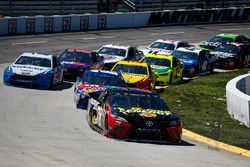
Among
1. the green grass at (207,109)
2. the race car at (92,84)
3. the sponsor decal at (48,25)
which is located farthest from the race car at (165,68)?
the sponsor decal at (48,25)

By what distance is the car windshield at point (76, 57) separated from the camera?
31.5m

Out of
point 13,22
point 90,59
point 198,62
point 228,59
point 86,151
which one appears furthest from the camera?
point 13,22

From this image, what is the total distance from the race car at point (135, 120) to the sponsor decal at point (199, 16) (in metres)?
36.2

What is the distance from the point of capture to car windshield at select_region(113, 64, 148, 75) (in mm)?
28422

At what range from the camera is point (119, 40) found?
46.5m

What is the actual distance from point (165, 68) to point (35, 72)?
256 inches

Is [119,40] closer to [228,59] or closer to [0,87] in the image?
[228,59]

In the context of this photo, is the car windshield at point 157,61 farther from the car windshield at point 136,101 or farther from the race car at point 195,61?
the car windshield at point 136,101

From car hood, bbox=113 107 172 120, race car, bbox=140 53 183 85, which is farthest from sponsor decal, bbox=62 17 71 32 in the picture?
car hood, bbox=113 107 172 120

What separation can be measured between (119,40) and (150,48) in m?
8.30

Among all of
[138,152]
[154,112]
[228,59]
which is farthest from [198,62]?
[138,152]

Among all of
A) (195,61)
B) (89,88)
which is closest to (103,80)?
(89,88)

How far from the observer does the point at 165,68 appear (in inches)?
1242

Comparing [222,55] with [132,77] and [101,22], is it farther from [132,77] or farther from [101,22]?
[101,22]
